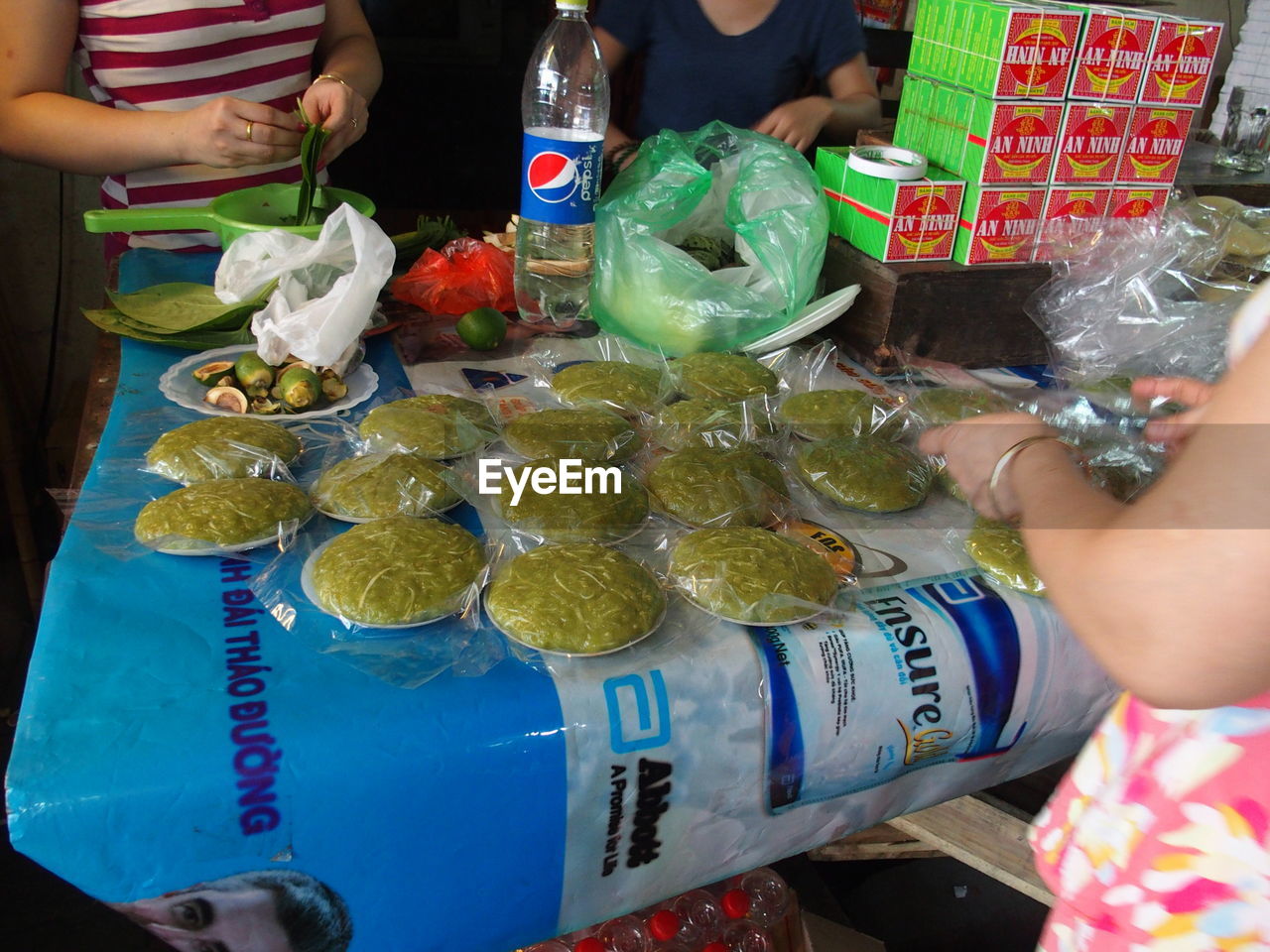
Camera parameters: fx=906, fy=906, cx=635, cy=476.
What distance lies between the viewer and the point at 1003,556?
1.02 m

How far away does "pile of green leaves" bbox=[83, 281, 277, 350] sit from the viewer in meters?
1.34

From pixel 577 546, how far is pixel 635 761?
0.24m

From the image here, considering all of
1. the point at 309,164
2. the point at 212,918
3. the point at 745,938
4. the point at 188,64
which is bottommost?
the point at 745,938

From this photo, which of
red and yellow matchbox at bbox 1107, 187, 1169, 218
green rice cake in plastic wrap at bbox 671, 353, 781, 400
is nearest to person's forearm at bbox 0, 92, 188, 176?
green rice cake in plastic wrap at bbox 671, 353, 781, 400

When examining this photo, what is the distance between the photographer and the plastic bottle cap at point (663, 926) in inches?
53.4

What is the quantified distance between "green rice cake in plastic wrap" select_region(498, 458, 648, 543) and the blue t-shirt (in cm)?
178

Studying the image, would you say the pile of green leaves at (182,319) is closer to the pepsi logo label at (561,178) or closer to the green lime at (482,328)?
the green lime at (482,328)

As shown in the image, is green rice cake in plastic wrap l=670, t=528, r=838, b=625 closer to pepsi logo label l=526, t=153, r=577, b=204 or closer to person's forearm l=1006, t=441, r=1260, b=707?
person's forearm l=1006, t=441, r=1260, b=707

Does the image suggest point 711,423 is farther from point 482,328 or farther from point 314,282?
point 314,282

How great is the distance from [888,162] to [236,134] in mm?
1077

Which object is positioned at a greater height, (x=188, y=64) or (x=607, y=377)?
(x=188, y=64)

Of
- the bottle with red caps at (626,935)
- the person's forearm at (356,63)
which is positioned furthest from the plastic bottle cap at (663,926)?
the person's forearm at (356,63)

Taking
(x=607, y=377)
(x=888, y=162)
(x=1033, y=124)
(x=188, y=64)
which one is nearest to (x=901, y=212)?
(x=888, y=162)

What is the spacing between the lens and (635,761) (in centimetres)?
83
